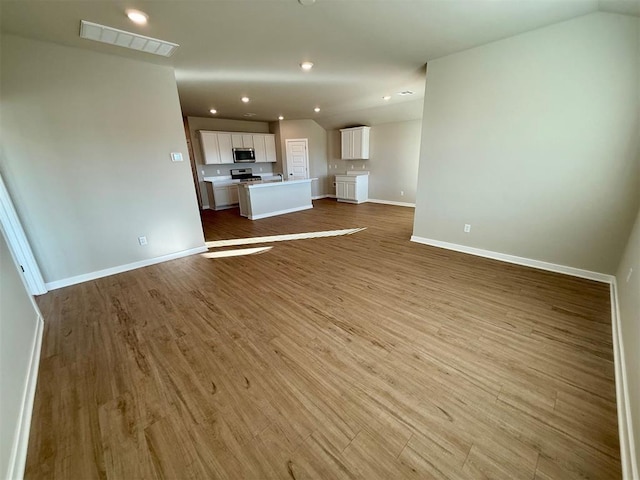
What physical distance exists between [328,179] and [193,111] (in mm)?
4652

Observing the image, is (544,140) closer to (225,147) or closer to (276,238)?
(276,238)

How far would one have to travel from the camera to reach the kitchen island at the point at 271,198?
19.2 feet

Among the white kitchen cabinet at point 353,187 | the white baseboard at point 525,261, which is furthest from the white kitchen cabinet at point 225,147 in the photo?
the white baseboard at point 525,261

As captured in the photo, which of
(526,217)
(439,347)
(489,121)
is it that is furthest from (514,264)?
(439,347)

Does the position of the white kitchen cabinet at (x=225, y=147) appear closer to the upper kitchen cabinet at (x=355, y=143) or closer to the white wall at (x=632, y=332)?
the upper kitchen cabinet at (x=355, y=143)

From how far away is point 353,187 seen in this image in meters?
7.68

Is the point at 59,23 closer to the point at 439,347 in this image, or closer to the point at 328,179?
the point at 439,347

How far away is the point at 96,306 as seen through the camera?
2.53 m


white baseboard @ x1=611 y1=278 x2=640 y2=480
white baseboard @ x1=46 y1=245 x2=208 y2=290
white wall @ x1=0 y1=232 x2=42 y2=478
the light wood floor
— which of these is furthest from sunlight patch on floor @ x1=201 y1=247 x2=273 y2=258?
white baseboard @ x1=611 y1=278 x2=640 y2=480

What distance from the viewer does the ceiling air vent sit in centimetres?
228

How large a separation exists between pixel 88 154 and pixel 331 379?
3.64 meters

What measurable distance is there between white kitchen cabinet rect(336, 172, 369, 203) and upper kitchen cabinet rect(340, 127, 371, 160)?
1.89 ft

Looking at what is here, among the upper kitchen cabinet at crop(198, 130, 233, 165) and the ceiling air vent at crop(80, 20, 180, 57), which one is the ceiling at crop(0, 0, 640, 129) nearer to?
the ceiling air vent at crop(80, 20, 180, 57)

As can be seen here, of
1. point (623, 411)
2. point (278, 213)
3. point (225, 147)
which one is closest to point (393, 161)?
point (278, 213)
